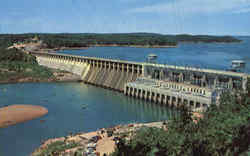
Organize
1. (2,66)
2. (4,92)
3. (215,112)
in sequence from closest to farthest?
(215,112) → (4,92) → (2,66)

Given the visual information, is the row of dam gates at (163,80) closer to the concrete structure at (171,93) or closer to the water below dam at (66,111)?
the concrete structure at (171,93)

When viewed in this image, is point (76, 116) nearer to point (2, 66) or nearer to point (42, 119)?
point (42, 119)

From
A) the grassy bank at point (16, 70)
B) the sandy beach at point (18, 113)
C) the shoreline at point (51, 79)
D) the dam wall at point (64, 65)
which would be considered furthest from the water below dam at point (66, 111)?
the dam wall at point (64, 65)

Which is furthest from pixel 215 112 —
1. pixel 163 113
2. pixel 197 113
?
pixel 163 113

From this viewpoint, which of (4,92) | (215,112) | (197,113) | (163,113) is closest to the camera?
(215,112)

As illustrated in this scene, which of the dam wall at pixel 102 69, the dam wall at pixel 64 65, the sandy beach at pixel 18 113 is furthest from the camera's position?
the dam wall at pixel 64 65

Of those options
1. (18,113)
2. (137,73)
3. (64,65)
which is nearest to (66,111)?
(18,113)

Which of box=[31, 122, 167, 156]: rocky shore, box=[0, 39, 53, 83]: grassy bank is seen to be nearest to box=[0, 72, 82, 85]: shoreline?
box=[0, 39, 53, 83]: grassy bank
